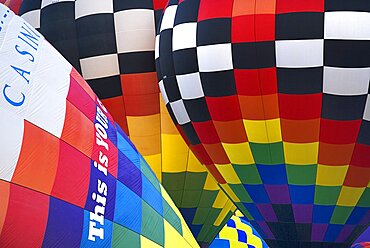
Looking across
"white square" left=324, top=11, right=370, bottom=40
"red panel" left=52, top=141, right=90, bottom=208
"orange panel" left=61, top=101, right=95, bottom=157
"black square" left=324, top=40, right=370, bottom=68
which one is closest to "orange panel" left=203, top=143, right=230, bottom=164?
"black square" left=324, top=40, right=370, bottom=68

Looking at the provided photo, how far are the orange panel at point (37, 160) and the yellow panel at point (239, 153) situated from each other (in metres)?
2.48

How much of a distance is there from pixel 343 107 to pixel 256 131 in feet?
2.07

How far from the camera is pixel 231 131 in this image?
15.7 ft

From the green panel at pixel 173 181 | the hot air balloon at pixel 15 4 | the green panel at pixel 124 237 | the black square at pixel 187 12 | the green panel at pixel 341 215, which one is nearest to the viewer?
the green panel at pixel 124 237

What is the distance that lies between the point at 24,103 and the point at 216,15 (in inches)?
97.5

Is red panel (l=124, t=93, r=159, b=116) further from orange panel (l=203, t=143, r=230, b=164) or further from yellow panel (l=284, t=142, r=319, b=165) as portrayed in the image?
yellow panel (l=284, t=142, r=319, b=165)

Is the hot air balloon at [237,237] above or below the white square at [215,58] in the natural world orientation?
below

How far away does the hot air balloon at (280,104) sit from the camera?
4.38m

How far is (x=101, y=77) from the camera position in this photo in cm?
538

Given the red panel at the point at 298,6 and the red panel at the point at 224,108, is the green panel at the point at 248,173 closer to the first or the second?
the red panel at the point at 224,108

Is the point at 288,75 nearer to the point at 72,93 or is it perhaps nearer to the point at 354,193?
the point at 354,193

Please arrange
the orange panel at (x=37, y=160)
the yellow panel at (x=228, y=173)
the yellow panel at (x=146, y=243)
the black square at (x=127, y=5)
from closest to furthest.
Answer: the orange panel at (x=37, y=160) → the yellow panel at (x=146, y=243) → the yellow panel at (x=228, y=173) → the black square at (x=127, y=5)

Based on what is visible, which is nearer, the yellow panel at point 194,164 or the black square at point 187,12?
the black square at point 187,12

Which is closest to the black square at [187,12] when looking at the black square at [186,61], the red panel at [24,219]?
the black square at [186,61]
